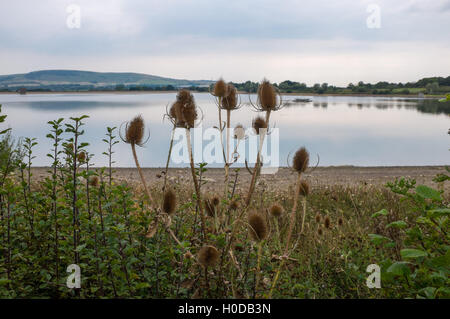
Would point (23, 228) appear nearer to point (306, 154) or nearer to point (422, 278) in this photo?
point (306, 154)

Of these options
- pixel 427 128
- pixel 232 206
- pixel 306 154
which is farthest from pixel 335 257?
pixel 427 128

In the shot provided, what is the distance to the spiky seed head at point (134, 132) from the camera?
267cm

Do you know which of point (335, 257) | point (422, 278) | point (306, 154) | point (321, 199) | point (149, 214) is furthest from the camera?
point (321, 199)

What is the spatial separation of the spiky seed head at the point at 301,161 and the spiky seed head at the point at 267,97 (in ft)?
1.22

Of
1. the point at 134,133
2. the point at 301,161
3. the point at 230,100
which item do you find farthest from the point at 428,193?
the point at 134,133

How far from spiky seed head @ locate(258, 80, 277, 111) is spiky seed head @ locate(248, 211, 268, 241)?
2.19 ft

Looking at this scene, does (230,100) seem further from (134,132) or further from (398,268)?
(398,268)

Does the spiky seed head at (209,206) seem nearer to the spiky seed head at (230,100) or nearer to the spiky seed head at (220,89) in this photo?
the spiky seed head at (230,100)

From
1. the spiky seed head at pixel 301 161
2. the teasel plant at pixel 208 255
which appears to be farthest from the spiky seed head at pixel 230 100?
the teasel plant at pixel 208 255

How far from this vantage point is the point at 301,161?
8.67ft
